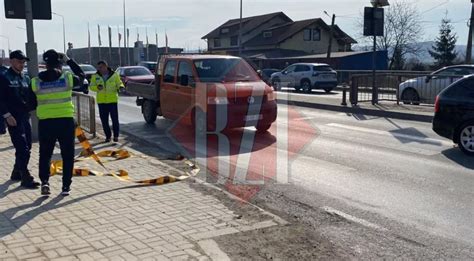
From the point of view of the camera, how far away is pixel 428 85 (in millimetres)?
17906

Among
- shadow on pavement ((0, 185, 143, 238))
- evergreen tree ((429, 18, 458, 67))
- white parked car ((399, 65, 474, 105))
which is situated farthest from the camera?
evergreen tree ((429, 18, 458, 67))

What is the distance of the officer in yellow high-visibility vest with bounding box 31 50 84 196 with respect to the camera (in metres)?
6.29

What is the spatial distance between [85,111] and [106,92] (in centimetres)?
143

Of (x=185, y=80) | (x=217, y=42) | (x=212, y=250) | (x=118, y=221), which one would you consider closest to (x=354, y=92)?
(x=185, y=80)

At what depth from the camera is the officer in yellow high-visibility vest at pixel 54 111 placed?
6.29 meters

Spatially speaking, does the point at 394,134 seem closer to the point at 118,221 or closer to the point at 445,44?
the point at 118,221

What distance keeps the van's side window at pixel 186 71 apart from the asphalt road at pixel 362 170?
1298 mm

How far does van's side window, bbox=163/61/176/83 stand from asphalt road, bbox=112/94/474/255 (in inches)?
51.1

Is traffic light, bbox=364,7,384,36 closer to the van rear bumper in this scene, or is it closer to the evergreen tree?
the van rear bumper

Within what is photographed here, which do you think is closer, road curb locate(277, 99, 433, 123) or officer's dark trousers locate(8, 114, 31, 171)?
officer's dark trousers locate(8, 114, 31, 171)

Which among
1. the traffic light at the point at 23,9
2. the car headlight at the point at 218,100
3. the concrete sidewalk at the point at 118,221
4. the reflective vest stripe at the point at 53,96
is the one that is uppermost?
the traffic light at the point at 23,9

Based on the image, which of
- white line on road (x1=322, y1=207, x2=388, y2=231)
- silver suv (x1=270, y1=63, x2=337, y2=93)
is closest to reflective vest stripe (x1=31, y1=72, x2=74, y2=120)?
white line on road (x1=322, y1=207, x2=388, y2=231)

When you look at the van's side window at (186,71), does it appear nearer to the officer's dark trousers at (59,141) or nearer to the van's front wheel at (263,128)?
the van's front wheel at (263,128)

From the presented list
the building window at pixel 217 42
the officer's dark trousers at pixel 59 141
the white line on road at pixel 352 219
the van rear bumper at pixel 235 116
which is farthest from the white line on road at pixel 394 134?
the building window at pixel 217 42
